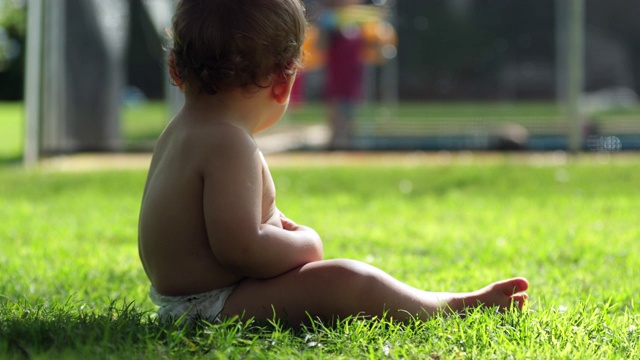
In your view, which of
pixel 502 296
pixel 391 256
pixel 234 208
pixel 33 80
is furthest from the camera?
pixel 33 80

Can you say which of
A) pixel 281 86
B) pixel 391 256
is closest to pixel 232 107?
pixel 281 86

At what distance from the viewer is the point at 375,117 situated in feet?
33.4

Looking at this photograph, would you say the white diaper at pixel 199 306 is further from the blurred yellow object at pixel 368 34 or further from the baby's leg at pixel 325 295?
the blurred yellow object at pixel 368 34

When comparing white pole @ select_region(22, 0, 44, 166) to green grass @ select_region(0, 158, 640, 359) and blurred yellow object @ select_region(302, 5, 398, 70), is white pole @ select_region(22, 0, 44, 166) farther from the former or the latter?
blurred yellow object @ select_region(302, 5, 398, 70)

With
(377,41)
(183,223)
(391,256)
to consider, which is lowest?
(391,256)

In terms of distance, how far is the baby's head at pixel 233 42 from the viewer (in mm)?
2422

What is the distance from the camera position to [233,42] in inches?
95.2

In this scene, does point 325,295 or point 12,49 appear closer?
point 325,295

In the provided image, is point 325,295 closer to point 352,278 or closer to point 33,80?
point 352,278

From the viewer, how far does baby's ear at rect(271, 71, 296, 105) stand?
98.3 inches

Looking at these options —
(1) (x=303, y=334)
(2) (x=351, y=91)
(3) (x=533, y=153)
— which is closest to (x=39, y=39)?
(2) (x=351, y=91)

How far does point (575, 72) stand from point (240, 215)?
7.36 m

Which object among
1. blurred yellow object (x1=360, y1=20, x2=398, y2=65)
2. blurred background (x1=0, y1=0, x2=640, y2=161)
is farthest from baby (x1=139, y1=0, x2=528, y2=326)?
blurred yellow object (x1=360, y1=20, x2=398, y2=65)

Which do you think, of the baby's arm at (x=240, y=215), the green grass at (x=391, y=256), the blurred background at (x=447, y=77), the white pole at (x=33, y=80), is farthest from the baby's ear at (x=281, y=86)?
the blurred background at (x=447, y=77)
